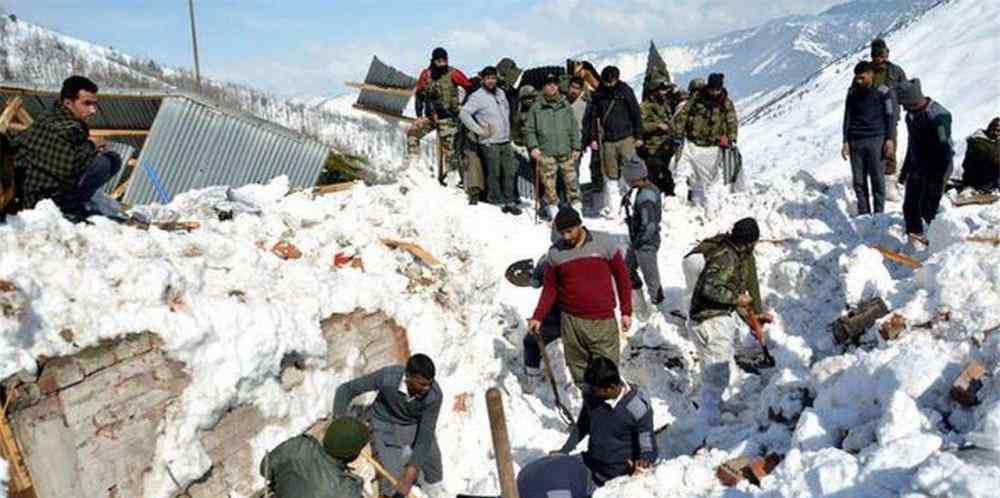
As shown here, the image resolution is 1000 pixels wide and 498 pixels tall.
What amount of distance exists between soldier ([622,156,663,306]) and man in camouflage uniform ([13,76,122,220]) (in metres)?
4.78

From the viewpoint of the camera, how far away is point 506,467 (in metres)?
4.28

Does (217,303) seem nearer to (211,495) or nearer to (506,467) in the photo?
(211,495)

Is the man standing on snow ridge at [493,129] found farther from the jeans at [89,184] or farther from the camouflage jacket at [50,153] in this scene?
the camouflage jacket at [50,153]

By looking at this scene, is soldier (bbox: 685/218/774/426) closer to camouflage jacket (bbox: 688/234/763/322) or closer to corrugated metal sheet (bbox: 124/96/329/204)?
camouflage jacket (bbox: 688/234/763/322)

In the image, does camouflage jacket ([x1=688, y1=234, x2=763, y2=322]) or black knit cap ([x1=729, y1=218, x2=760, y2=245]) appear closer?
black knit cap ([x1=729, y1=218, x2=760, y2=245])

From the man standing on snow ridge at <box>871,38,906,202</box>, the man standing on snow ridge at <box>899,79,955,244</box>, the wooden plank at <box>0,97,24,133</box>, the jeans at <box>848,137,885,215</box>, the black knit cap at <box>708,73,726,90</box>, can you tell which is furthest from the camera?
the black knit cap at <box>708,73,726,90</box>

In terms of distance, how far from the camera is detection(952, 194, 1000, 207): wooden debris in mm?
8180

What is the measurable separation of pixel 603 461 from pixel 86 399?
338 cm

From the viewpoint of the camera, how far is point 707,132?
389 inches

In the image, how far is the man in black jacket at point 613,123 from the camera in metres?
9.70

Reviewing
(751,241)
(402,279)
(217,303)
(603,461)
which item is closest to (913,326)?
(751,241)

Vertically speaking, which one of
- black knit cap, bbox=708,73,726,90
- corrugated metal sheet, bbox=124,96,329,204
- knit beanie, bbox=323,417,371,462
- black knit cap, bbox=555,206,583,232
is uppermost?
black knit cap, bbox=708,73,726,90

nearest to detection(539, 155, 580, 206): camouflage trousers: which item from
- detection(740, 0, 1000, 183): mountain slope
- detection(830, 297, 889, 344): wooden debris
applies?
detection(830, 297, 889, 344): wooden debris

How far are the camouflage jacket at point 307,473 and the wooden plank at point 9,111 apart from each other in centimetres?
561
